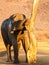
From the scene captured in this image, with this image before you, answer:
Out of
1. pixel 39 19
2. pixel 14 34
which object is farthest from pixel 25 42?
pixel 39 19

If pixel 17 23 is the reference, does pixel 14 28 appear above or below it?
below

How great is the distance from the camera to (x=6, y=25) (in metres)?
9.05

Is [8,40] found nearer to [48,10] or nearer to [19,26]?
[19,26]

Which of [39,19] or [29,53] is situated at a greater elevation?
[29,53]

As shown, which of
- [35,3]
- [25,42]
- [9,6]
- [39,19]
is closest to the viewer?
[35,3]

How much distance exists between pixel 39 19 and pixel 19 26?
25.8 meters

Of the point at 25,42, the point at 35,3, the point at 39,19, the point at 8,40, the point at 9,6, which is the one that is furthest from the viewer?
the point at 9,6

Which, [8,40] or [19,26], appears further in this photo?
[8,40]

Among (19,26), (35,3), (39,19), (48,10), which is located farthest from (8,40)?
(48,10)

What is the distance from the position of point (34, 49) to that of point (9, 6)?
94.9ft

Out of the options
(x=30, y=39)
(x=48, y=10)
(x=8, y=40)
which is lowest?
(x=48, y=10)

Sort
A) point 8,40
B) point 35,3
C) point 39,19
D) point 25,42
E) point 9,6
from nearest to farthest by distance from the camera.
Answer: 1. point 35,3
2. point 25,42
3. point 8,40
4. point 39,19
5. point 9,6

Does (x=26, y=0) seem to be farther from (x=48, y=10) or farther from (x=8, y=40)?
(x=8, y=40)

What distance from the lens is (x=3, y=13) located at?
116ft
